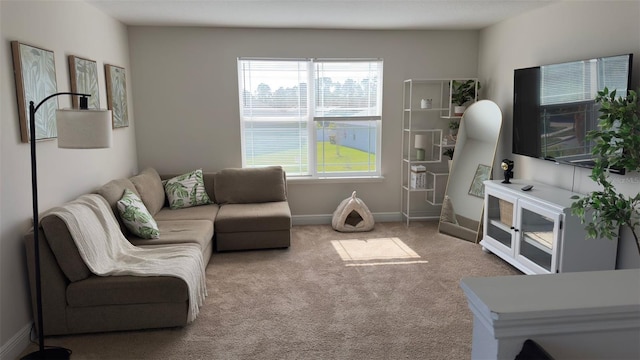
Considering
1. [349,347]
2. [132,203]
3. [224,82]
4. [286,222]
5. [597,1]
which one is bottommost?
[349,347]

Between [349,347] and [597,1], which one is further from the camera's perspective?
[597,1]

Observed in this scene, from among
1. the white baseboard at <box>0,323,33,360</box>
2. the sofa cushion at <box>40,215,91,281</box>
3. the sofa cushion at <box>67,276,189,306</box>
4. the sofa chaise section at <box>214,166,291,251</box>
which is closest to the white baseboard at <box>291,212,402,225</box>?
the sofa chaise section at <box>214,166,291,251</box>

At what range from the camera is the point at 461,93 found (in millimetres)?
4996

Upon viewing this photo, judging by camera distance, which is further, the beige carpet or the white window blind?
the white window blind

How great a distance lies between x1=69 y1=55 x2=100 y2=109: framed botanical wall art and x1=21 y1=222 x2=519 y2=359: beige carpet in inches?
68.2

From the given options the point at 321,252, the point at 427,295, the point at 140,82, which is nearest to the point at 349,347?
the point at 427,295

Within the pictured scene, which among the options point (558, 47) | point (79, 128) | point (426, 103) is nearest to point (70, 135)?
point (79, 128)

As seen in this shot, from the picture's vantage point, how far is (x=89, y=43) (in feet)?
12.2

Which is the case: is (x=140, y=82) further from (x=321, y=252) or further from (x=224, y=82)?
(x=321, y=252)

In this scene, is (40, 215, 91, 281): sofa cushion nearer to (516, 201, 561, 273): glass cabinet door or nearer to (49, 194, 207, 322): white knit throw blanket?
(49, 194, 207, 322): white knit throw blanket

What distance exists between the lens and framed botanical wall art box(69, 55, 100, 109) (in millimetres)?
3363

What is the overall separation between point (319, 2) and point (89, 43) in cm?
196

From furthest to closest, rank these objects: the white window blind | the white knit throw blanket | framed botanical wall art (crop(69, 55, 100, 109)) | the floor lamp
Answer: framed botanical wall art (crop(69, 55, 100, 109)) → the white window blind → the white knit throw blanket → the floor lamp

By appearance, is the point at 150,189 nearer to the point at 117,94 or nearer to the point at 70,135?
the point at 117,94
